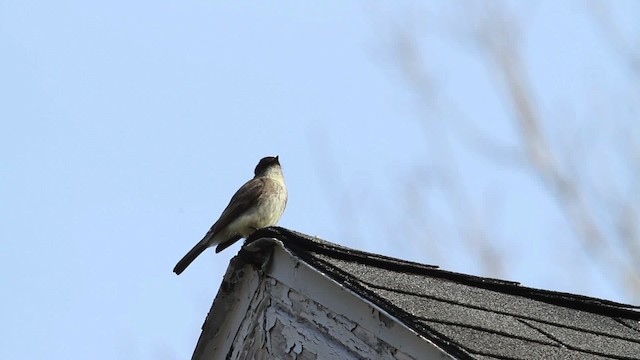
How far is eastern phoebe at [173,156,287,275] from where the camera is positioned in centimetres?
855

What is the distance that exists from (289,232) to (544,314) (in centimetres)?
85

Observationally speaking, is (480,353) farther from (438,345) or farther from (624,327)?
(624,327)

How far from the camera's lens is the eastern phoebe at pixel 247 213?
8.55 m

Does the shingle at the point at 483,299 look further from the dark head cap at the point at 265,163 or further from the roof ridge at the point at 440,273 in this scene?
the dark head cap at the point at 265,163

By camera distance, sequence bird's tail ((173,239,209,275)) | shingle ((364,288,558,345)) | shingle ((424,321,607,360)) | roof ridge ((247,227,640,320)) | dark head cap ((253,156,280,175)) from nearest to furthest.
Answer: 1. shingle ((424,321,607,360))
2. shingle ((364,288,558,345))
3. roof ridge ((247,227,640,320))
4. bird's tail ((173,239,209,275))
5. dark head cap ((253,156,280,175))

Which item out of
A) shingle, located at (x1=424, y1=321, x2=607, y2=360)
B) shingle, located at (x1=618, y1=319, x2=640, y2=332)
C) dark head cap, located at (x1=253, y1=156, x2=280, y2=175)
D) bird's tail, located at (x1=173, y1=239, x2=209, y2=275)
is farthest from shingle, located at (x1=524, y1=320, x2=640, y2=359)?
dark head cap, located at (x1=253, y1=156, x2=280, y2=175)

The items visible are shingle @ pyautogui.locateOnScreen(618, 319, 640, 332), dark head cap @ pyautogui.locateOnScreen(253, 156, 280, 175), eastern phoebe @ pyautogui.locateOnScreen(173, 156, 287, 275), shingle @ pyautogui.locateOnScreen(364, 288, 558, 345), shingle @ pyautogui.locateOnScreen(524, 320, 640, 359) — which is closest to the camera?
shingle @ pyautogui.locateOnScreen(364, 288, 558, 345)

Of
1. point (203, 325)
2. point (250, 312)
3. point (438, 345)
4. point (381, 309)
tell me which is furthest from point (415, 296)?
point (203, 325)

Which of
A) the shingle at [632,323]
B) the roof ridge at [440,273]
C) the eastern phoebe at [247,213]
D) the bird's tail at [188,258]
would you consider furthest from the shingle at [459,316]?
the eastern phoebe at [247,213]

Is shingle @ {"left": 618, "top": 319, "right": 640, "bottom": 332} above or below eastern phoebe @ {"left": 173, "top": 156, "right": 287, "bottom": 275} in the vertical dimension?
below

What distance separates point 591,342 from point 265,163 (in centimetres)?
684

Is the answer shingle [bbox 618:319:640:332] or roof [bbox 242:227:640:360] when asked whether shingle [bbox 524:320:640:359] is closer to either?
roof [bbox 242:227:640:360]

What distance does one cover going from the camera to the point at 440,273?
12.3 feet

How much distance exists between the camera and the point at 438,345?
9.43 feet
